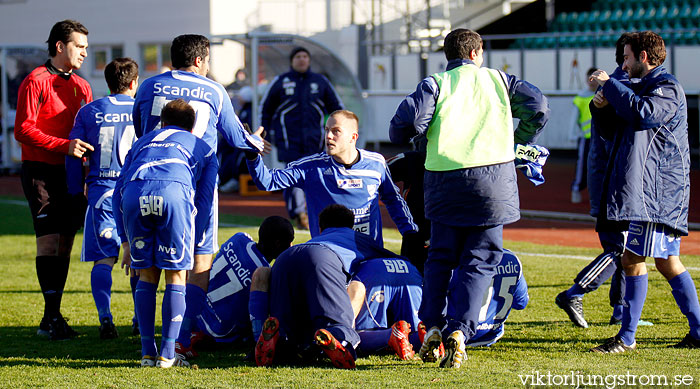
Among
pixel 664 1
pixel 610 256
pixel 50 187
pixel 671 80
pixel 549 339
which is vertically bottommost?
pixel 549 339

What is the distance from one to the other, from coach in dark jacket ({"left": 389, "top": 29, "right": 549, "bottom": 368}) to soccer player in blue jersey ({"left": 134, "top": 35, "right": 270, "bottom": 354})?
1.12 m

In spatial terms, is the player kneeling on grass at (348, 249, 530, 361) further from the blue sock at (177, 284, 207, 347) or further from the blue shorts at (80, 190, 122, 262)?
the blue shorts at (80, 190, 122, 262)

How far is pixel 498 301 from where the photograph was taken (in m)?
5.50

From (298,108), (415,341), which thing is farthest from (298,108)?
(415,341)

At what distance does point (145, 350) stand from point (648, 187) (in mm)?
3068

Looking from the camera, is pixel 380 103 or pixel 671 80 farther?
pixel 380 103

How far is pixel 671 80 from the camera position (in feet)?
17.4

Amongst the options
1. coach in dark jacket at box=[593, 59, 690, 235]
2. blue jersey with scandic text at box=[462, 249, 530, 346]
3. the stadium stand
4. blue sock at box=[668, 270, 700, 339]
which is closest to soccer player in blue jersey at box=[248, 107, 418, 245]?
blue jersey with scandic text at box=[462, 249, 530, 346]

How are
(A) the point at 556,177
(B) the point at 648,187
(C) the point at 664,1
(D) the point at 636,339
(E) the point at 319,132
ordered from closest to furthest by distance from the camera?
(B) the point at 648,187 < (D) the point at 636,339 < (E) the point at 319,132 < (A) the point at 556,177 < (C) the point at 664,1

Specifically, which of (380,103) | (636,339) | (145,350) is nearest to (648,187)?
(636,339)

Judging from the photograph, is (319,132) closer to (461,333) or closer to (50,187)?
(50,187)

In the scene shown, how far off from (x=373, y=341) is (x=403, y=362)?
0.24 m

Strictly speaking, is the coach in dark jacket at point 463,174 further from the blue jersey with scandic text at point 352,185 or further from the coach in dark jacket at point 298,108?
the coach in dark jacket at point 298,108

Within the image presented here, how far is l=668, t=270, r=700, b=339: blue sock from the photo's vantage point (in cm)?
Result: 540
